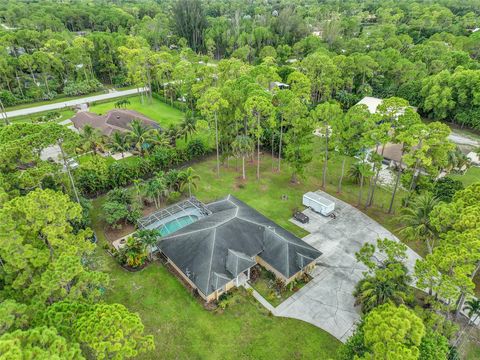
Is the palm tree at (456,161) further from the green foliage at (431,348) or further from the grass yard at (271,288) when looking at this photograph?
the green foliage at (431,348)

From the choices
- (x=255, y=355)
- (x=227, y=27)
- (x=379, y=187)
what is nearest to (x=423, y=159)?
(x=379, y=187)

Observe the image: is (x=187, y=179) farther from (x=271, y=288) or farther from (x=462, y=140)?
(x=462, y=140)

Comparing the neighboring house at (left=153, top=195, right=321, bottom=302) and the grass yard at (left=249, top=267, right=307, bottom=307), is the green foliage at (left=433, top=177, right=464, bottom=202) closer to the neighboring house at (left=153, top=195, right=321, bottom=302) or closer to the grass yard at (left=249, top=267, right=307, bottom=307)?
the neighboring house at (left=153, top=195, right=321, bottom=302)

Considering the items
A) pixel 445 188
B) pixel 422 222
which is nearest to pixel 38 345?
pixel 422 222

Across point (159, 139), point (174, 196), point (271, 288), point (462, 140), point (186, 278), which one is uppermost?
point (159, 139)

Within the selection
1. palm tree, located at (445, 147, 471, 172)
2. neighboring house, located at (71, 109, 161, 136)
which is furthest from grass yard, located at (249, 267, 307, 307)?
neighboring house, located at (71, 109, 161, 136)

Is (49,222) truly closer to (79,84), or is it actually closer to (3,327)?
(3,327)

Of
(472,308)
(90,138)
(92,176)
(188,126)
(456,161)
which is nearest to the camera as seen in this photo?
(472,308)

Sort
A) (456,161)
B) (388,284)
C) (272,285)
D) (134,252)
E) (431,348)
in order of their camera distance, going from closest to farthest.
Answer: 1. (431,348)
2. (388,284)
3. (272,285)
4. (134,252)
5. (456,161)
